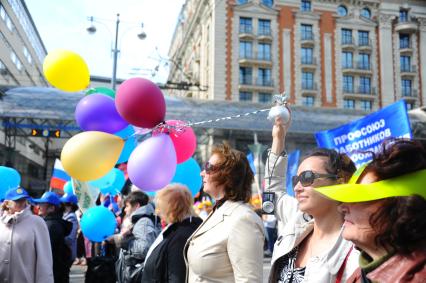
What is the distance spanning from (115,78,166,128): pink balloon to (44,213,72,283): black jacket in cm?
198

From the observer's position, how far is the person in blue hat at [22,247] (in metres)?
3.86

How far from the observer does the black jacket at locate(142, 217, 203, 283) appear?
123 inches

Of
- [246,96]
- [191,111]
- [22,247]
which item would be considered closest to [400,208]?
[22,247]

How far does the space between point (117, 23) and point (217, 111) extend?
6109 millimetres

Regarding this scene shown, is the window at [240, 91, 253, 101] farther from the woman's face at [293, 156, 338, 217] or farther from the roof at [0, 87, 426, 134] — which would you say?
the woman's face at [293, 156, 338, 217]

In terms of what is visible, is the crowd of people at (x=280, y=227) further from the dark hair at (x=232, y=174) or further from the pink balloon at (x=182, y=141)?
the pink balloon at (x=182, y=141)

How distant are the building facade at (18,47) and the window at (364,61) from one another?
29796 millimetres

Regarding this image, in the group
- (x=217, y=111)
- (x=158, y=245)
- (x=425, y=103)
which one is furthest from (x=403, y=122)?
(x=425, y=103)

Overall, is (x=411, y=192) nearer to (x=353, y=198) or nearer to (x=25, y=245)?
(x=353, y=198)

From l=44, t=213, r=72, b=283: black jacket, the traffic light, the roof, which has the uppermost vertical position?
the roof

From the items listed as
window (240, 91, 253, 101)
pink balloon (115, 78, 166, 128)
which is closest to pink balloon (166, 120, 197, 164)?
pink balloon (115, 78, 166, 128)

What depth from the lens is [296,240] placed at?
2.13m

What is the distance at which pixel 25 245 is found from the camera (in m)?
3.93

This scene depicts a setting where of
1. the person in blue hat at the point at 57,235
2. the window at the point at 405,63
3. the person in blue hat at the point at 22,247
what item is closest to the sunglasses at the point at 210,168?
the person in blue hat at the point at 22,247
